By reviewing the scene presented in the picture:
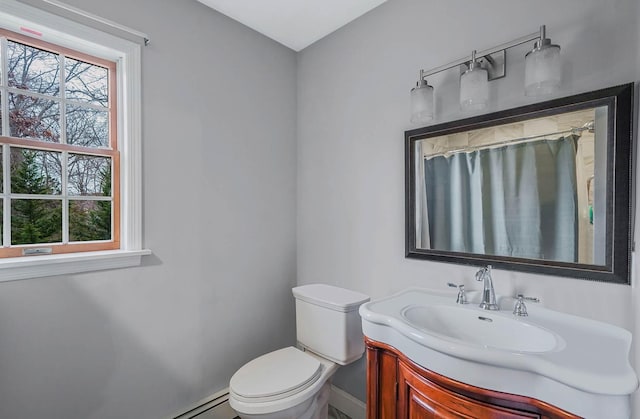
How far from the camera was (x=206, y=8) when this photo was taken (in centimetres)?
174

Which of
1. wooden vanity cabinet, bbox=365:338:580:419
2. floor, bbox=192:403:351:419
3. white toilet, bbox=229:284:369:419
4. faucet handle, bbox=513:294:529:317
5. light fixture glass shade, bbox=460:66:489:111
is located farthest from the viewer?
floor, bbox=192:403:351:419

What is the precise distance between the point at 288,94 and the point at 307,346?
1.73 meters

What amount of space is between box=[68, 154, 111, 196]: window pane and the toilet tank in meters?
1.19

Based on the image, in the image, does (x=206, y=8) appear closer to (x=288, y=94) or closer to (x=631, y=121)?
(x=288, y=94)

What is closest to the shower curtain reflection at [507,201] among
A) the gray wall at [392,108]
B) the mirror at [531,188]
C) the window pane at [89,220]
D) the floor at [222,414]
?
the mirror at [531,188]

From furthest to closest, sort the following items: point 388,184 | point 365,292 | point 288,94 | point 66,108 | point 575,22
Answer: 1. point 288,94
2. point 365,292
3. point 388,184
4. point 66,108
5. point 575,22

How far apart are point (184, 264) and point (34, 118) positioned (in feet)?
3.10

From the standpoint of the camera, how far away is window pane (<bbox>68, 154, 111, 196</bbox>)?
140 centimetres

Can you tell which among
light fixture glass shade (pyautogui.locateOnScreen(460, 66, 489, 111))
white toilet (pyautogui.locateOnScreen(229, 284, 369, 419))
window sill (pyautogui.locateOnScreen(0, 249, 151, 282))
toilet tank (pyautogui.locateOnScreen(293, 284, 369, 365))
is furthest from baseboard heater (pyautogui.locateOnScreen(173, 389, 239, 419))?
light fixture glass shade (pyautogui.locateOnScreen(460, 66, 489, 111))

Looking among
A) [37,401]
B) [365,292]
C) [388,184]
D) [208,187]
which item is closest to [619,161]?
[388,184]

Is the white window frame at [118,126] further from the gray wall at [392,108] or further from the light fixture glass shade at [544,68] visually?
the light fixture glass shade at [544,68]

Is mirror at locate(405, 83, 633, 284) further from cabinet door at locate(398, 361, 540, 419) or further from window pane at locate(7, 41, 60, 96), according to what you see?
window pane at locate(7, 41, 60, 96)

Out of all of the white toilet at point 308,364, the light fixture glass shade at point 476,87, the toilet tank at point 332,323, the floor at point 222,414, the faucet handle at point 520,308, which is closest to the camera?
the faucet handle at point 520,308

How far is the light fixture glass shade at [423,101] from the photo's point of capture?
1.39 metres
